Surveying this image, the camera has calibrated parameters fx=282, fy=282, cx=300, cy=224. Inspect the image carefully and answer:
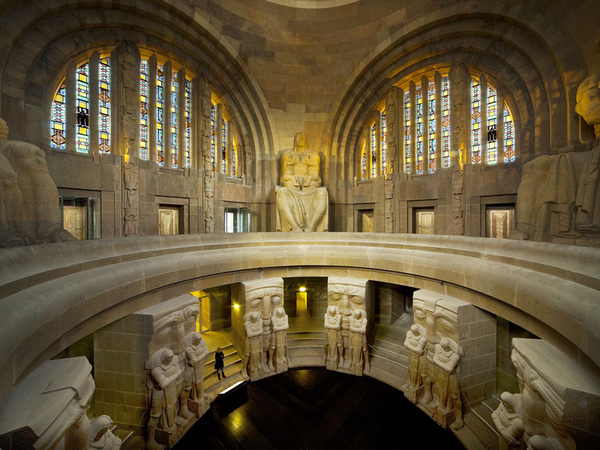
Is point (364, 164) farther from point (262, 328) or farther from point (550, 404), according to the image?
point (550, 404)

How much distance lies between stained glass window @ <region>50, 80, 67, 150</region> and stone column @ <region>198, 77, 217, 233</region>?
325 centimetres

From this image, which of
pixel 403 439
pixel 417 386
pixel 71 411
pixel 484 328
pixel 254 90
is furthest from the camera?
pixel 254 90

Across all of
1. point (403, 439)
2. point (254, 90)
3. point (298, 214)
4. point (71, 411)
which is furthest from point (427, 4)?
point (71, 411)

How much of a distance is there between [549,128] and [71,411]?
9.00 meters

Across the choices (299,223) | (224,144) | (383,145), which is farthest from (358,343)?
(224,144)

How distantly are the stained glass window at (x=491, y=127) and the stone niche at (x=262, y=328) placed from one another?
22.2 feet

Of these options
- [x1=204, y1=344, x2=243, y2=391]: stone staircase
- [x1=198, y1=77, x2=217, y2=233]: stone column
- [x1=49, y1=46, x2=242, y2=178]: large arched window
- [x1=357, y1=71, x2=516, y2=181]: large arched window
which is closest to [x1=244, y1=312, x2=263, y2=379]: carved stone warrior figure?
[x1=204, y1=344, x2=243, y2=391]: stone staircase

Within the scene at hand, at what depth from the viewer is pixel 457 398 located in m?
3.88

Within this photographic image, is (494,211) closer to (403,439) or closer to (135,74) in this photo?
(403,439)

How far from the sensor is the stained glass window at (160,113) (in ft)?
26.4

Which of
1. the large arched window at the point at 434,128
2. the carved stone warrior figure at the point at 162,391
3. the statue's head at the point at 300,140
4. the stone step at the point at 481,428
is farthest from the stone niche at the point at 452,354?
the statue's head at the point at 300,140

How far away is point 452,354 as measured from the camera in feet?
12.4

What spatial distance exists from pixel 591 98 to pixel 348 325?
5.65 metres

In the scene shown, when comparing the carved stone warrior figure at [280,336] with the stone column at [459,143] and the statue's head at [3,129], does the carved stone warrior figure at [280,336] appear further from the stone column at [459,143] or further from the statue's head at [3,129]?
the stone column at [459,143]
